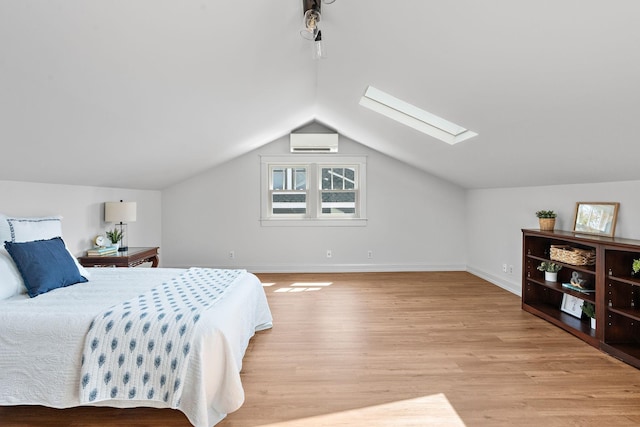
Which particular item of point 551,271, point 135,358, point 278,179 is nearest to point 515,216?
point 551,271

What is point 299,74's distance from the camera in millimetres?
3314

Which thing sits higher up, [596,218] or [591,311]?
[596,218]

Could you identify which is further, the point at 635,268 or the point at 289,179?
the point at 289,179

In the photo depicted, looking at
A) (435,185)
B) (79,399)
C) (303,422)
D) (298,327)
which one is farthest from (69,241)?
(435,185)

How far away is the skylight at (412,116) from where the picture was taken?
3812mm

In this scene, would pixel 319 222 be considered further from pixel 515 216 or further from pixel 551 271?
pixel 551 271

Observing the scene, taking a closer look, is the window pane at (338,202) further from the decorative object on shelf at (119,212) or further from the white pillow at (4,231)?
the white pillow at (4,231)

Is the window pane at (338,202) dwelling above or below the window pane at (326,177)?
below

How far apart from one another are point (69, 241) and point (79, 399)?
242 centimetres

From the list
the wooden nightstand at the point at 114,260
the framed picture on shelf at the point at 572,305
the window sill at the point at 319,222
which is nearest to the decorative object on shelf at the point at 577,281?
the framed picture on shelf at the point at 572,305

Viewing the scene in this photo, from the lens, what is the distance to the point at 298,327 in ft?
10.9

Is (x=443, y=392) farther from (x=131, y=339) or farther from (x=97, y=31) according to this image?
(x=97, y=31)

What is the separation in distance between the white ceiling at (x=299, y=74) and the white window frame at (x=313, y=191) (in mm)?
1987

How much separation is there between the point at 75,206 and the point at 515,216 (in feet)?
17.7
